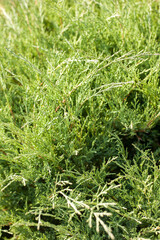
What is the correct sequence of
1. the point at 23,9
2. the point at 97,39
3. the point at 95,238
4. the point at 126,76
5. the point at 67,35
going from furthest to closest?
the point at 23,9
the point at 67,35
the point at 97,39
the point at 126,76
the point at 95,238

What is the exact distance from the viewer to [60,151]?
1.78m

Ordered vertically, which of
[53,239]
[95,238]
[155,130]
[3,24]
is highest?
[3,24]

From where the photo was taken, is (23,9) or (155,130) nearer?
(155,130)

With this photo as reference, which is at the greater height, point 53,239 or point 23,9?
point 23,9

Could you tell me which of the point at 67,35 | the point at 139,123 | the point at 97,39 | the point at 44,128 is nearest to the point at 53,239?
the point at 44,128

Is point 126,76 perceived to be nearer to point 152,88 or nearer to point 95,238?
point 152,88

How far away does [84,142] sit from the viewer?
184 cm

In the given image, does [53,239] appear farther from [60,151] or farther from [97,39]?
[97,39]

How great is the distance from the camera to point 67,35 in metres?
2.45

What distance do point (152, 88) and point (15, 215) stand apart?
1315 millimetres

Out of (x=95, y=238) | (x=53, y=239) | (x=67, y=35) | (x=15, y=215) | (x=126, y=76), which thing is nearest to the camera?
(x=95, y=238)

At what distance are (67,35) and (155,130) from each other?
1.22 m

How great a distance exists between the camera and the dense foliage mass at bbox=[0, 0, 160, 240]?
152 centimetres

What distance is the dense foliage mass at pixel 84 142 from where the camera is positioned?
59.9 inches
